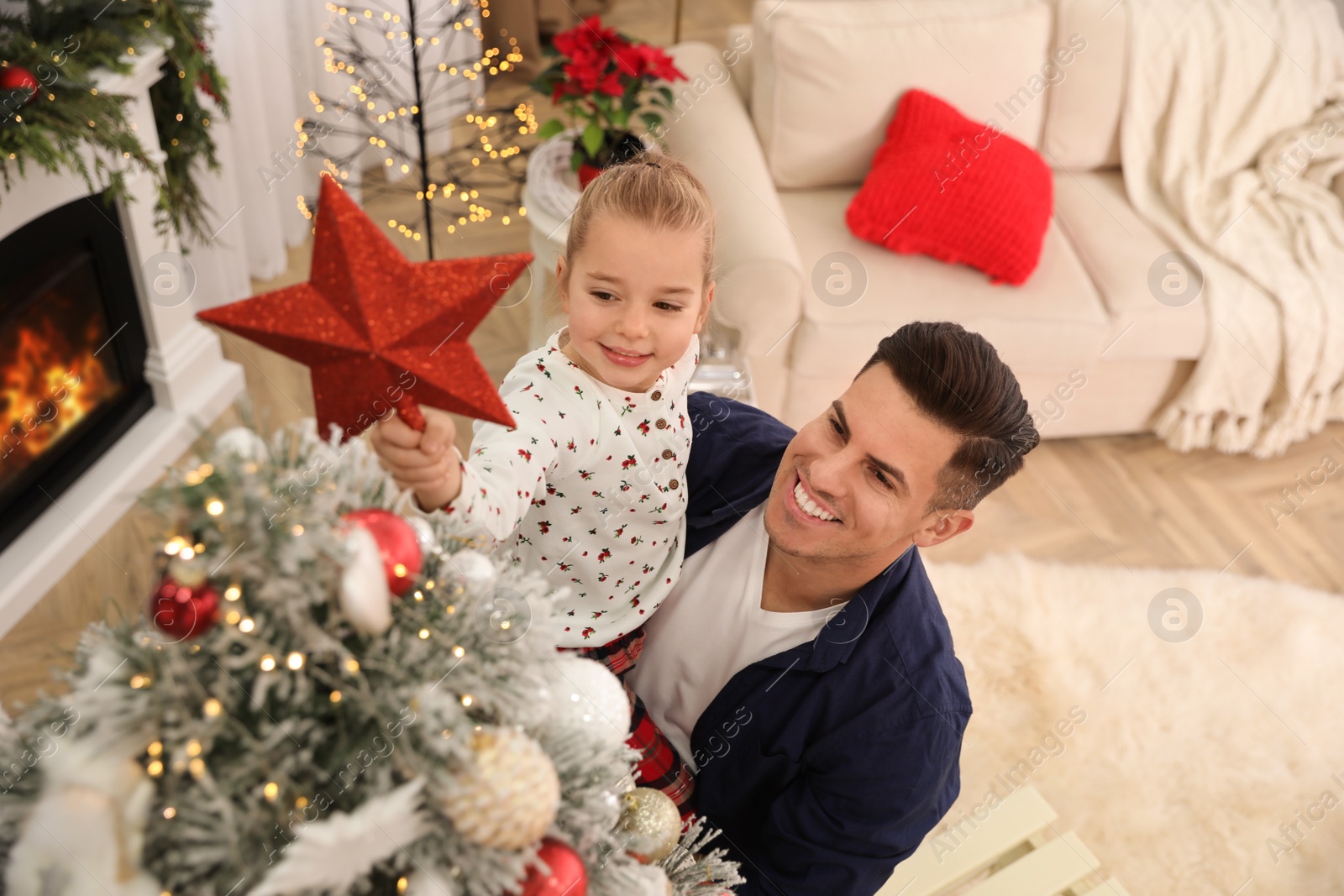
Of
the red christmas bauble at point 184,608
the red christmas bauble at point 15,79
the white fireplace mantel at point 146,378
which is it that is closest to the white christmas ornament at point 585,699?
the red christmas bauble at point 184,608

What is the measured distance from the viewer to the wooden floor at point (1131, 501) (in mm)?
2891

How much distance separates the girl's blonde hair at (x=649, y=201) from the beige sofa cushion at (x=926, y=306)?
1441mm

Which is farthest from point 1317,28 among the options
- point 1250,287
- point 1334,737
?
point 1334,737

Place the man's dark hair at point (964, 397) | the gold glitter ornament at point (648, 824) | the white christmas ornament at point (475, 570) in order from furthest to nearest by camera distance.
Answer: the man's dark hair at point (964, 397) → the gold glitter ornament at point (648, 824) → the white christmas ornament at point (475, 570)

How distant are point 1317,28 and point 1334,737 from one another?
2237 millimetres

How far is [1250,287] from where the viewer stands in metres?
2.94

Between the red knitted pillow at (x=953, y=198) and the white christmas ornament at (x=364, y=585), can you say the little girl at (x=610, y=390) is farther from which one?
the red knitted pillow at (x=953, y=198)

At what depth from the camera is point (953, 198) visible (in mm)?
2717

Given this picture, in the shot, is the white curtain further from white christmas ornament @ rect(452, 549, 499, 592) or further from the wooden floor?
white christmas ornament @ rect(452, 549, 499, 592)

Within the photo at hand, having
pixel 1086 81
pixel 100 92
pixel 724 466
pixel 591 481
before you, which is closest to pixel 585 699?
pixel 591 481

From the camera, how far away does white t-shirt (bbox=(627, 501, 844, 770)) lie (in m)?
1.51

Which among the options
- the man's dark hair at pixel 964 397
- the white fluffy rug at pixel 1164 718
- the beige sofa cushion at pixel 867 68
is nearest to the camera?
the man's dark hair at pixel 964 397

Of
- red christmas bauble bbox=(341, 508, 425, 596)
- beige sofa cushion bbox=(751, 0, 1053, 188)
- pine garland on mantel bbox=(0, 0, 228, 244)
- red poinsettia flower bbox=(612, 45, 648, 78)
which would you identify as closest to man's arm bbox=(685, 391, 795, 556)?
red christmas bauble bbox=(341, 508, 425, 596)

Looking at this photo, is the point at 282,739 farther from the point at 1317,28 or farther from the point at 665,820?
the point at 1317,28
